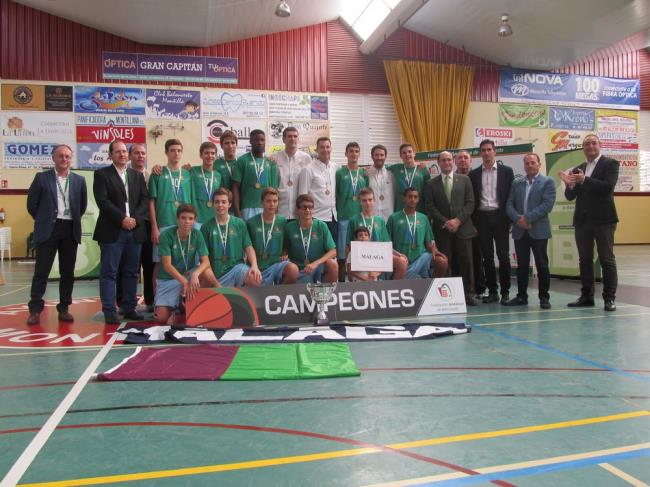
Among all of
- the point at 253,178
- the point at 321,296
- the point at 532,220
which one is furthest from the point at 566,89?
the point at 321,296

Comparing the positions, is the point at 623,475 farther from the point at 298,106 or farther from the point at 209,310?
the point at 298,106

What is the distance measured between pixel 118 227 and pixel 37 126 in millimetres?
9064

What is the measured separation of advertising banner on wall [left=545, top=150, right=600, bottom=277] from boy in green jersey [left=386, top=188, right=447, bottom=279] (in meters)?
3.81

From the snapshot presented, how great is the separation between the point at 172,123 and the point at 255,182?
26.7 feet

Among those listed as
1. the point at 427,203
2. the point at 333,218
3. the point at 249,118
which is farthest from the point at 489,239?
the point at 249,118

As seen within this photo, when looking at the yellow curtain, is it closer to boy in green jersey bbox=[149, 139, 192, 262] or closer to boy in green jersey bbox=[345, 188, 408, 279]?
boy in green jersey bbox=[345, 188, 408, 279]

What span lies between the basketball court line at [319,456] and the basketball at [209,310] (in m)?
2.63

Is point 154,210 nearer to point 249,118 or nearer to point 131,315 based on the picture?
point 131,315

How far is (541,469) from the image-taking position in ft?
5.90

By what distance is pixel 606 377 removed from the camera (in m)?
2.90

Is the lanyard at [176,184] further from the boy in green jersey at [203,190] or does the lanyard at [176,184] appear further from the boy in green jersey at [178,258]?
the boy in green jersey at [178,258]

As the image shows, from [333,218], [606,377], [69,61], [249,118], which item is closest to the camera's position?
[606,377]

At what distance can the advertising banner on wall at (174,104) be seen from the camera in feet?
40.7

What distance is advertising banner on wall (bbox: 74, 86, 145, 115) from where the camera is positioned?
39.5 feet
